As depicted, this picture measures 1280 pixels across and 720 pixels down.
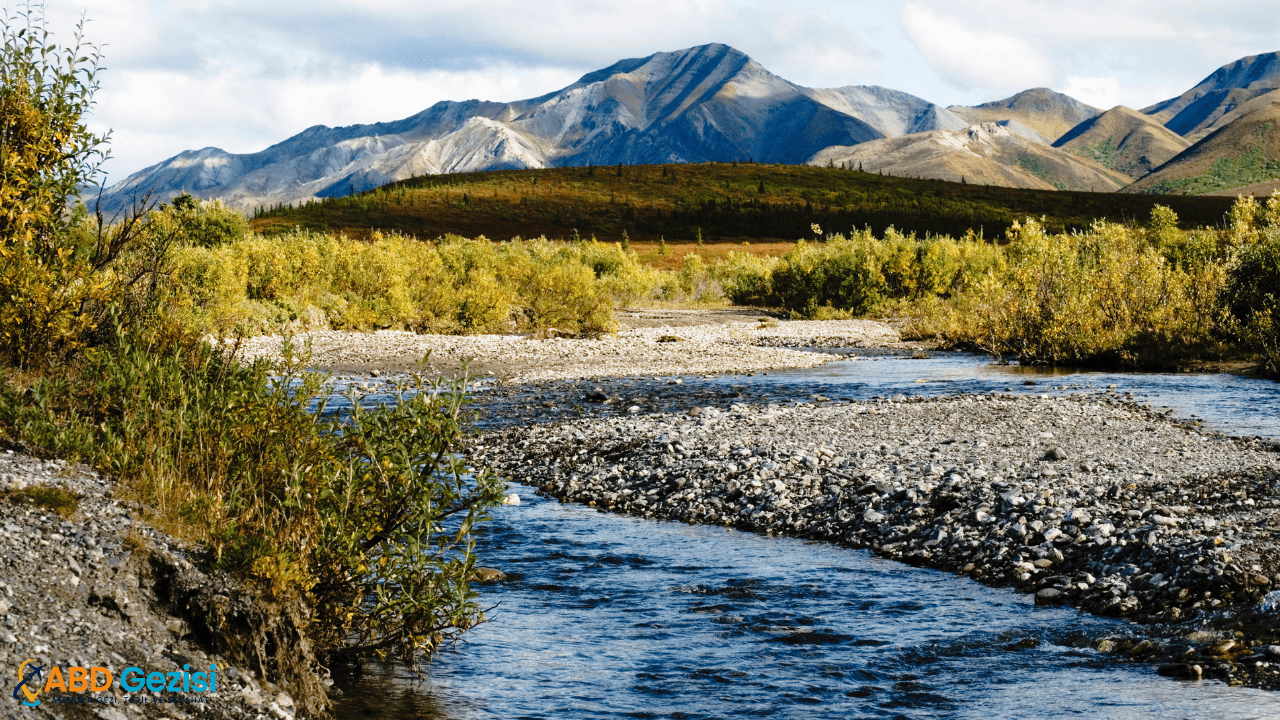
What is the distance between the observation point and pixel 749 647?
763cm

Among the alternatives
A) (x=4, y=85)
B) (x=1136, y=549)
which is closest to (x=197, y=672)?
(x=4, y=85)

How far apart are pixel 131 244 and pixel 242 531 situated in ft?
29.1

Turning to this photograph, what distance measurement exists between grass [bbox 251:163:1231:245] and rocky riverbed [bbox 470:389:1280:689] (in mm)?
66203

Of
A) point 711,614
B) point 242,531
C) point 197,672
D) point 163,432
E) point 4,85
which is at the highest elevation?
point 4,85

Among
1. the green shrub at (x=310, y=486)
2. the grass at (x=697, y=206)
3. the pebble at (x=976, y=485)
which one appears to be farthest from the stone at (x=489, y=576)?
the grass at (x=697, y=206)

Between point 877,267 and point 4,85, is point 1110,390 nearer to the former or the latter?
point 4,85

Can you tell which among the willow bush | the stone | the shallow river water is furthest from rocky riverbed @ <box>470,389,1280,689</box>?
the willow bush

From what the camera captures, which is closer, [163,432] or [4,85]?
[163,432]

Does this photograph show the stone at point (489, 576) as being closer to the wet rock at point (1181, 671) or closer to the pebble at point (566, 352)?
the wet rock at point (1181, 671)

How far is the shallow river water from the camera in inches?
255

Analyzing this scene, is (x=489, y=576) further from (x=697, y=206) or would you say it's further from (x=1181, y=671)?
(x=697, y=206)

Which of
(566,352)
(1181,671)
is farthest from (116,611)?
(566,352)

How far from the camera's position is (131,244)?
1343cm

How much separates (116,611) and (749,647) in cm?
454
